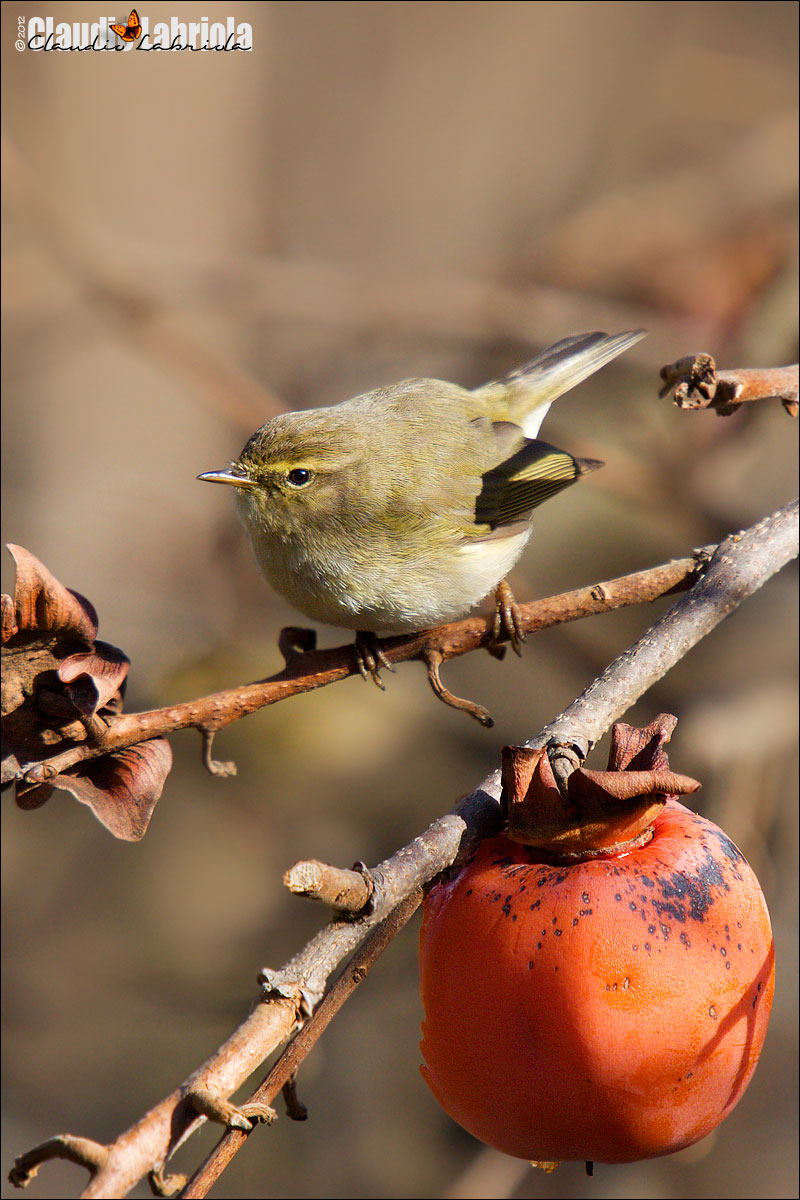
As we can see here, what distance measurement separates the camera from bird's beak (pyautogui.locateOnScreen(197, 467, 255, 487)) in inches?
98.3

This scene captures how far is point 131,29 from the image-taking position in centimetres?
423

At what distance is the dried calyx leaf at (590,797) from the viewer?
1127mm

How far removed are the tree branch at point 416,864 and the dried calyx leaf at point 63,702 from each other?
42 cm

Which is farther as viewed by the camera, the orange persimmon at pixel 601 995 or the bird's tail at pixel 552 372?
the bird's tail at pixel 552 372

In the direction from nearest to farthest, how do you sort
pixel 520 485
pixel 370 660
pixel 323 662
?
pixel 323 662 → pixel 370 660 → pixel 520 485

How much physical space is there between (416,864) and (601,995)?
27 cm

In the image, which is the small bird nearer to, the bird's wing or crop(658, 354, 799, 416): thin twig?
the bird's wing

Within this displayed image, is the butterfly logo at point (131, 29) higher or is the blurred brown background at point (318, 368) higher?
the butterfly logo at point (131, 29)

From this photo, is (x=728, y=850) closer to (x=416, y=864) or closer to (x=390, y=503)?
(x=416, y=864)

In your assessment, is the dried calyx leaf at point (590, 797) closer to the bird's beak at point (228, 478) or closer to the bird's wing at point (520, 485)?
the bird's beak at point (228, 478)

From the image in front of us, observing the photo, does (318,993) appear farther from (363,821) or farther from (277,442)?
(363,821)

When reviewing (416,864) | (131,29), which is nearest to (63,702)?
(416,864)

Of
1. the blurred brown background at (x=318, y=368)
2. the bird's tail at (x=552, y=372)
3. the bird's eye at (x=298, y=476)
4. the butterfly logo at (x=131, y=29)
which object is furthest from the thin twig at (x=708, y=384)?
the butterfly logo at (x=131, y=29)

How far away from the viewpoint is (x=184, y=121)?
4508mm
